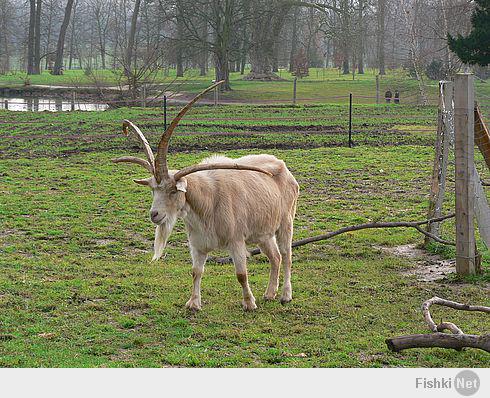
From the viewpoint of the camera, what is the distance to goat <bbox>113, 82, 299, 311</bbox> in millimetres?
7359

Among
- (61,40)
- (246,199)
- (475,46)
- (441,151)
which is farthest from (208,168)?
(61,40)

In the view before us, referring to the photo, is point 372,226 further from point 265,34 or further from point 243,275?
point 265,34

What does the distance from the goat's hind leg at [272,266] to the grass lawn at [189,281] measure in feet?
0.45

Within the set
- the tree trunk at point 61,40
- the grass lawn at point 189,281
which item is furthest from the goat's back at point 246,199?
the tree trunk at point 61,40

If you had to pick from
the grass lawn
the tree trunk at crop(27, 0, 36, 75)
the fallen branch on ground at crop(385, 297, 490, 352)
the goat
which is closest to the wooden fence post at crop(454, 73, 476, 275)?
the grass lawn

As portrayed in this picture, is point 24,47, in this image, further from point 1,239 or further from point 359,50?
point 1,239

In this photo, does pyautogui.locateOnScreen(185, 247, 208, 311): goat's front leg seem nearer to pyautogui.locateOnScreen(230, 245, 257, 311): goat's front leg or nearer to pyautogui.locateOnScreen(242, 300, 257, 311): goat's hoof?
pyautogui.locateOnScreen(230, 245, 257, 311): goat's front leg

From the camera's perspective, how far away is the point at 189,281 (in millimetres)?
8875

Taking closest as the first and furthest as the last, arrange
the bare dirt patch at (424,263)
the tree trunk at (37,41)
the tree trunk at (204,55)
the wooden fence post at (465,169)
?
the wooden fence post at (465,169)
the bare dirt patch at (424,263)
the tree trunk at (204,55)
the tree trunk at (37,41)

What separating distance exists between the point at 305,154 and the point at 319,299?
12204 mm

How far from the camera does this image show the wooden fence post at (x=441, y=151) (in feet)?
32.6

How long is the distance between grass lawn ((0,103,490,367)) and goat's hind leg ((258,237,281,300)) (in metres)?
0.14

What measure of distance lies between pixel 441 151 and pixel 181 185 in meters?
4.29

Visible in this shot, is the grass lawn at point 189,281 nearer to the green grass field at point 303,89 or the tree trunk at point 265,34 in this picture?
the green grass field at point 303,89
